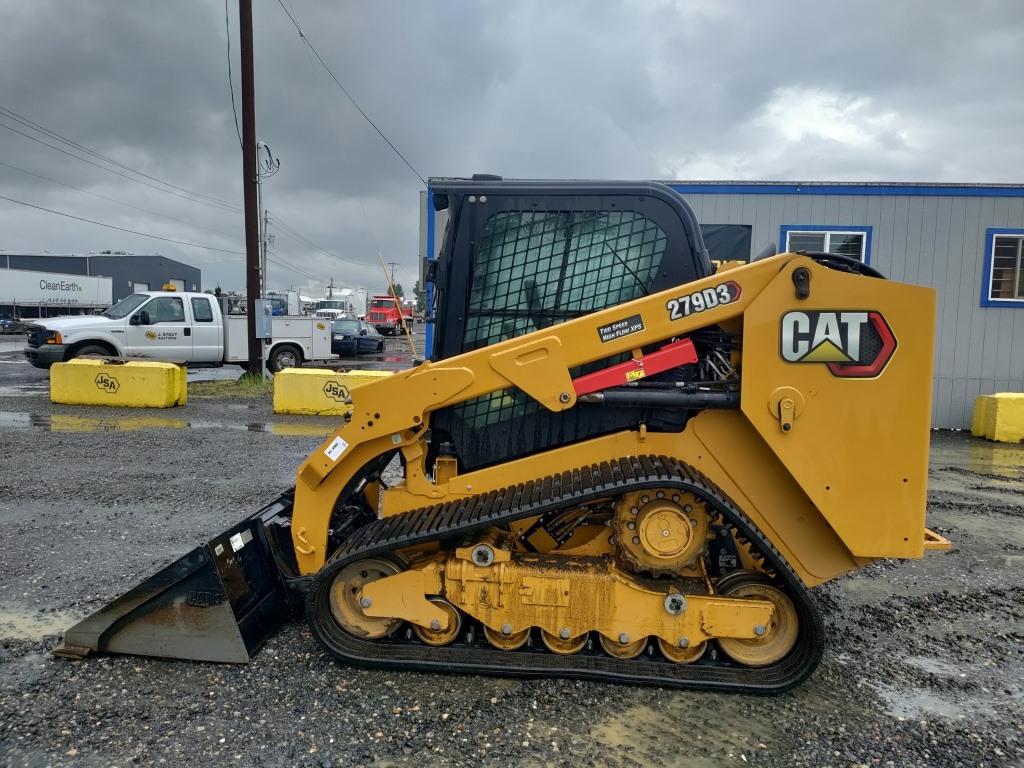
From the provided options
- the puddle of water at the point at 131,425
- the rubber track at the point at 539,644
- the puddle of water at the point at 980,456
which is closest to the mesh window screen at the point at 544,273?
the rubber track at the point at 539,644

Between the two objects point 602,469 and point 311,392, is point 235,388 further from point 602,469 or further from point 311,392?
point 602,469

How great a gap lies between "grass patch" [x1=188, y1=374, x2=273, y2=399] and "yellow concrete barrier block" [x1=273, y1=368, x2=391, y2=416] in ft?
7.02

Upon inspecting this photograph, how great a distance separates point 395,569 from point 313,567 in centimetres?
59

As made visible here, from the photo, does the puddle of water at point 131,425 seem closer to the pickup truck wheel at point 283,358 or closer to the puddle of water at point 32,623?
the puddle of water at point 32,623

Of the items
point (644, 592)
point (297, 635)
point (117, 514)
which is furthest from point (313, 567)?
point (117, 514)

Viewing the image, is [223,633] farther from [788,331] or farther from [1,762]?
[788,331]

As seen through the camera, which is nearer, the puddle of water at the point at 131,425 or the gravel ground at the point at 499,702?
the gravel ground at the point at 499,702

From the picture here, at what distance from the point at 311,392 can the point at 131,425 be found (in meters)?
2.71

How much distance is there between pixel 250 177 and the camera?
15.4 m

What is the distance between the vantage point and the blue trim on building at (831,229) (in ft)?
37.9

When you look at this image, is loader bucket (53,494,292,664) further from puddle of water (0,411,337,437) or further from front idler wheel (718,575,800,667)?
puddle of water (0,411,337,437)

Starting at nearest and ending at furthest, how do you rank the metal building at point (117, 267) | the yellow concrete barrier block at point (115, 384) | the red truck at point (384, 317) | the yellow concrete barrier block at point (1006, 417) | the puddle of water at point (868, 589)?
the puddle of water at point (868, 589) → the yellow concrete barrier block at point (1006, 417) → the yellow concrete barrier block at point (115, 384) → the red truck at point (384, 317) → the metal building at point (117, 267)

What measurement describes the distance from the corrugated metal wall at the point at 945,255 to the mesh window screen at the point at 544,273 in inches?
343

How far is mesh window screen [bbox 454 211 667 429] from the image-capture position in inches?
145
